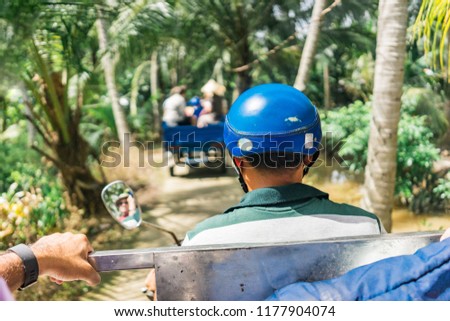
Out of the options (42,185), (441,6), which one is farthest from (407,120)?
(42,185)

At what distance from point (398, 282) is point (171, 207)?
6707 mm

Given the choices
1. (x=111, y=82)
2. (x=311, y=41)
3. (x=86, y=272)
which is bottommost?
(x=111, y=82)

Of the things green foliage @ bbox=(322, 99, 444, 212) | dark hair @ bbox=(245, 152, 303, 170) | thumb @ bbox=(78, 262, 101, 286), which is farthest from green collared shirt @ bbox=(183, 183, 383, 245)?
green foliage @ bbox=(322, 99, 444, 212)

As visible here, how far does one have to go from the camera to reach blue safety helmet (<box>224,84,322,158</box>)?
68.3 inches

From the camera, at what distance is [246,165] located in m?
1.80

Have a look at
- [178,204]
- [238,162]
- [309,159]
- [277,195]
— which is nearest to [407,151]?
[178,204]

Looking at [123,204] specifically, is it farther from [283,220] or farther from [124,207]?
[283,220]

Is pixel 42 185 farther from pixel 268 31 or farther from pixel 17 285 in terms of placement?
pixel 268 31

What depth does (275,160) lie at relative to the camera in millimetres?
1724

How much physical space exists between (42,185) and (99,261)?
5672mm

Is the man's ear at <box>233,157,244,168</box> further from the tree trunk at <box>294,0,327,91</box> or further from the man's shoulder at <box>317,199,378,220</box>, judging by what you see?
the tree trunk at <box>294,0,327,91</box>

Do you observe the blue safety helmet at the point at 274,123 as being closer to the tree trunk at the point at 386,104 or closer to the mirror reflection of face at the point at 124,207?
the mirror reflection of face at the point at 124,207

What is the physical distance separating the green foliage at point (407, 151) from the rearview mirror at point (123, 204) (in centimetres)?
475

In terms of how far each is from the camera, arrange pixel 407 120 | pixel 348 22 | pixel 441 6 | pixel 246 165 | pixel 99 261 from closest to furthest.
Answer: pixel 99 261 → pixel 246 165 → pixel 441 6 → pixel 407 120 → pixel 348 22
